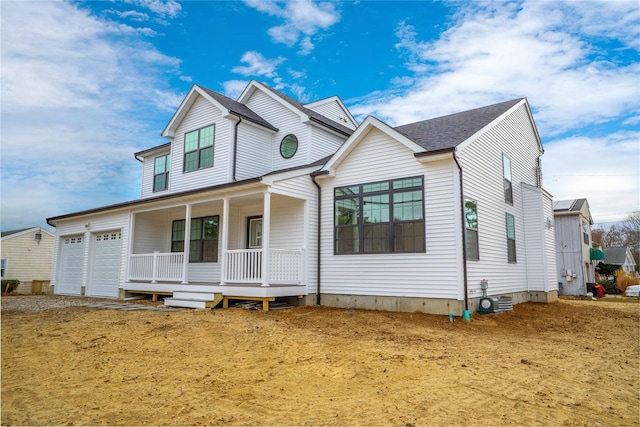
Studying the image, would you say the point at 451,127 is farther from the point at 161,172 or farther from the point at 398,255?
the point at 161,172

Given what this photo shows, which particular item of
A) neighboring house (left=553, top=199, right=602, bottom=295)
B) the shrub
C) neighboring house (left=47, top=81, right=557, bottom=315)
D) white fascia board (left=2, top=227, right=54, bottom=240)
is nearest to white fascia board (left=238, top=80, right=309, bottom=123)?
neighboring house (left=47, top=81, right=557, bottom=315)

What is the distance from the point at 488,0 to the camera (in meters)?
10.4

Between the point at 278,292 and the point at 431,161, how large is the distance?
5423 millimetres

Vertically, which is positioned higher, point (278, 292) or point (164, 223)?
point (164, 223)

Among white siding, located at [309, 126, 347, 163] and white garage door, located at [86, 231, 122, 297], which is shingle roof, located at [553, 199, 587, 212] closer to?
white siding, located at [309, 126, 347, 163]

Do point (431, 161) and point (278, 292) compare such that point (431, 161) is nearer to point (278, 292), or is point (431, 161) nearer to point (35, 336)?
point (278, 292)

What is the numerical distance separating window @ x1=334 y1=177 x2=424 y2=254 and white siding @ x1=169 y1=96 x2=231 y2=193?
4799 mm

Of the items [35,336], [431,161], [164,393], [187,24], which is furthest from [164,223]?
[164,393]

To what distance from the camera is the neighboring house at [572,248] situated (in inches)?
826

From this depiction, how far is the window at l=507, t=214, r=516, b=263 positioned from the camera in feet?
43.5

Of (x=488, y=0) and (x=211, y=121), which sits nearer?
(x=488, y=0)

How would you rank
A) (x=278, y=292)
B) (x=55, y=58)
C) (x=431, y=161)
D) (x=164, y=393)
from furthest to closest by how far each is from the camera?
(x=278, y=292), (x=431, y=161), (x=55, y=58), (x=164, y=393)

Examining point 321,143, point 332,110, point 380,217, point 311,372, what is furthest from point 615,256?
point 311,372

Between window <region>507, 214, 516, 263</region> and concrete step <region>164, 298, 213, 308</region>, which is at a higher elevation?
window <region>507, 214, 516, 263</region>
